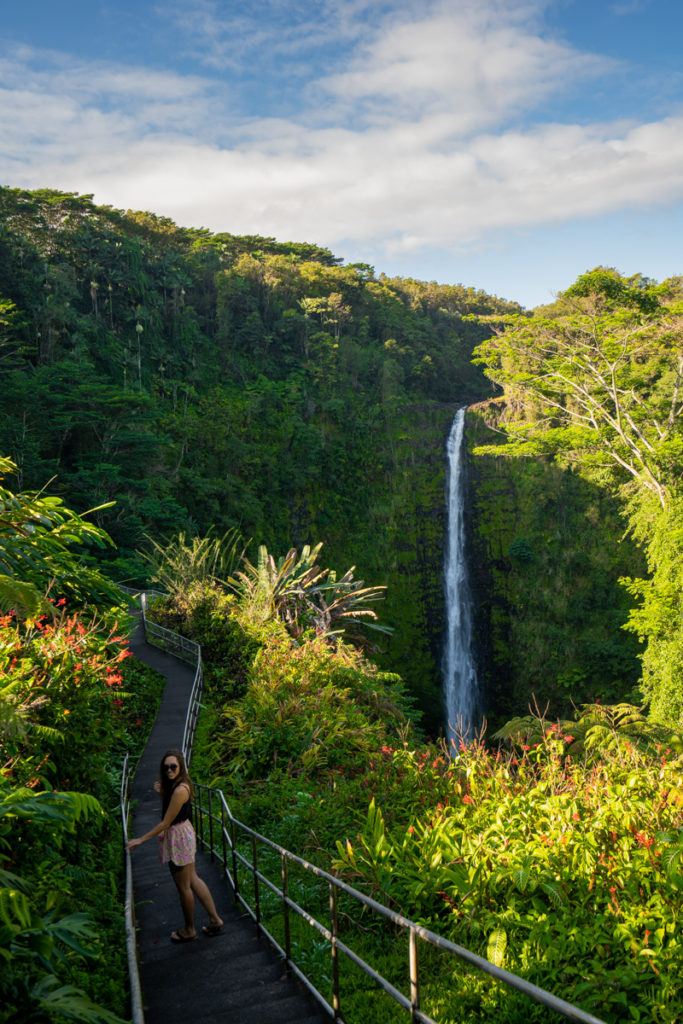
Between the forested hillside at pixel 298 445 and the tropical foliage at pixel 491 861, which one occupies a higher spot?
the forested hillside at pixel 298 445

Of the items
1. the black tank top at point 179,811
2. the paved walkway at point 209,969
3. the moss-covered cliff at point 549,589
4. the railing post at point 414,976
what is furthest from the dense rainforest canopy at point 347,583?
the railing post at point 414,976

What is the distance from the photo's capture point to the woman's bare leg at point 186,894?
15.7 ft

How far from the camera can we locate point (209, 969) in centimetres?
430

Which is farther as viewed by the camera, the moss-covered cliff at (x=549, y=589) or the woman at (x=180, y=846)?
the moss-covered cliff at (x=549, y=589)

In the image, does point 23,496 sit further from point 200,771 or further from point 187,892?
point 200,771

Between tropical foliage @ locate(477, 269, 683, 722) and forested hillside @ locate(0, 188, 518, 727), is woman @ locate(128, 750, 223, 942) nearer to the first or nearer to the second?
tropical foliage @ locate(477, 269, 683, 722)

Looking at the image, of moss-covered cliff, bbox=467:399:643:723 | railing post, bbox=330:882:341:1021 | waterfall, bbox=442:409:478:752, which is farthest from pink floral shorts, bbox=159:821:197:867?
moss-covered cliff, bbox=467:399:643:723

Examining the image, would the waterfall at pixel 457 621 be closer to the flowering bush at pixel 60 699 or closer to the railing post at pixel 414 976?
the flowering bush at pixel 60 699

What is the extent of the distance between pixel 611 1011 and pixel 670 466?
16.0 metres

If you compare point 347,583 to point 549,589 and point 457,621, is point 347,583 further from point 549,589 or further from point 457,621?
point 549,589

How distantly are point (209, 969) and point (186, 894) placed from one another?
1.96 feet

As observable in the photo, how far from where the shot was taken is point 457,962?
445 cm

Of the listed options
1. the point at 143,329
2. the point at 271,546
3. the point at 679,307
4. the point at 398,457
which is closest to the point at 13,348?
the point at 143,329

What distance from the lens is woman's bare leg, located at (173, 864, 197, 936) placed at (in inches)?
188
